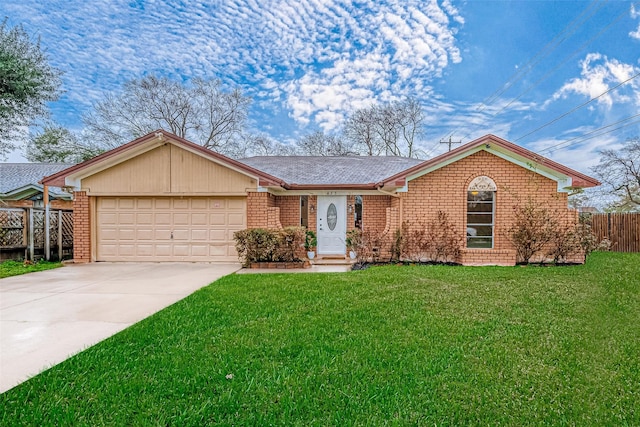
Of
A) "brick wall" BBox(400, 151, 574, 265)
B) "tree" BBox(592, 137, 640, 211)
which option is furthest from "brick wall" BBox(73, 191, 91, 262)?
"tree" BBox(592, 137, 640, 211)

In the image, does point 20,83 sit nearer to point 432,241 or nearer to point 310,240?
point 310,240

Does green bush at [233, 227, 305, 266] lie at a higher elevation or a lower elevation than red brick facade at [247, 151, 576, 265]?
lower

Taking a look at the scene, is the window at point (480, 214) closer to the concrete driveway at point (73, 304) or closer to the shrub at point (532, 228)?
the shrub at point (532, 228)

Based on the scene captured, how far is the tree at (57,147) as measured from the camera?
2525 cm

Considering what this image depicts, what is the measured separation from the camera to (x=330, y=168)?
1445 centimetres

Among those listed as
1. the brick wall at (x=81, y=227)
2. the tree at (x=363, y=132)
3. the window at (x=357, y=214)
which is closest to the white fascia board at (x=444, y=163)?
the window at (x=357, y=214)

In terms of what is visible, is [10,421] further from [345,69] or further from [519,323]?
[345,69]

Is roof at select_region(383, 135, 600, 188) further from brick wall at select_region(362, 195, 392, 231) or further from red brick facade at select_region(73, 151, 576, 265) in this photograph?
brick wall at select_region(362, 195, 392, 231)

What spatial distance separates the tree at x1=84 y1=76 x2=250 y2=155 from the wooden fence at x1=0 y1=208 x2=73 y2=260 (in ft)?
46.7

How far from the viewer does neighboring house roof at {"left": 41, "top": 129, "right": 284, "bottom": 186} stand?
1062 cm

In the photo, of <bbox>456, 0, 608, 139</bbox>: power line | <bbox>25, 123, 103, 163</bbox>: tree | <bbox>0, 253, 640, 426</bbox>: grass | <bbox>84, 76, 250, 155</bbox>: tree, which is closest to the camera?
<bbox>0, 253, 640, 426</bbox>: grass

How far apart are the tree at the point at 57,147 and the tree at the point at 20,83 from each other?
43.5 ft

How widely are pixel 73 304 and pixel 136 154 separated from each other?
642 centimetres

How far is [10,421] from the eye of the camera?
2.57m
